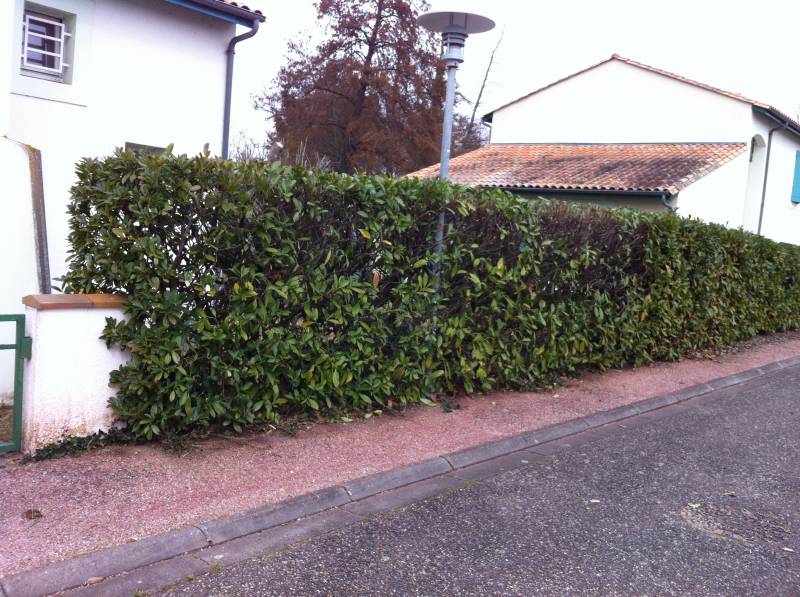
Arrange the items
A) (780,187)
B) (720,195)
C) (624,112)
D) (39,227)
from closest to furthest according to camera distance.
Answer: (39,227), (720,195), (624,112), (780,187)

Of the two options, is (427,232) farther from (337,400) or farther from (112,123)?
(112,123)

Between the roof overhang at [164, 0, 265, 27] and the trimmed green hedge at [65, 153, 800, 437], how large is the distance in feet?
21.5

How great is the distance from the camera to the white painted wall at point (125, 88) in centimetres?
997

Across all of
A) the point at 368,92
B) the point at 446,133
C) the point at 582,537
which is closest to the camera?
A: the point at 582,537

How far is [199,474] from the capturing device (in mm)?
4883

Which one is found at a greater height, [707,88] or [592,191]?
[707,88]

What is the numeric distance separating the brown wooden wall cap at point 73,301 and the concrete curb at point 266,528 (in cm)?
180

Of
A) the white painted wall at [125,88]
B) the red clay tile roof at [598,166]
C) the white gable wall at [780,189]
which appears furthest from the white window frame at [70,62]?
the white gable wall at [780,189]

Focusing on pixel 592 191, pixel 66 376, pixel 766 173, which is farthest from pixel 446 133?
pixel 766 173

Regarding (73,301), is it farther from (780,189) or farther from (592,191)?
(780,189)

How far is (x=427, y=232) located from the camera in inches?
273

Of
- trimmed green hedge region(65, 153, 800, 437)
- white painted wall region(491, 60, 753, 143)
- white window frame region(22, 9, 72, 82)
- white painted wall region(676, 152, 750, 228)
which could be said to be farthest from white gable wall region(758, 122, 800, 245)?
white window frame region(22, 9, 72, 82)

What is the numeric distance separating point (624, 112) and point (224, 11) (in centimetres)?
1370

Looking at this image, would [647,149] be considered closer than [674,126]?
Yes
